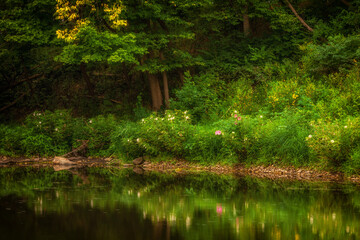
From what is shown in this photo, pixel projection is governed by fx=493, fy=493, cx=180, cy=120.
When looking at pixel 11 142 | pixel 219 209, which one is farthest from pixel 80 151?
pixel 219 209

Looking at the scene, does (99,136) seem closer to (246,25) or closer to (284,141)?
(284,141)

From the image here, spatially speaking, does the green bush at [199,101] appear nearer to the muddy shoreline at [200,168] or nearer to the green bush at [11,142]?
the muddy shoreline at [200,168]

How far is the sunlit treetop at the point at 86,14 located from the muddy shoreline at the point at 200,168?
4.71m

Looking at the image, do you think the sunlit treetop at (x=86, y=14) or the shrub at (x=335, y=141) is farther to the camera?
the sunlit treetop at (x=86, y=14)

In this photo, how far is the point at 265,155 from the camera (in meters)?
14.7

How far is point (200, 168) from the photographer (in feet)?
51.7

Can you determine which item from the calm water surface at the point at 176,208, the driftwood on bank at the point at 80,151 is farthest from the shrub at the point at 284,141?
the driftwood on bank at the point at 80,151

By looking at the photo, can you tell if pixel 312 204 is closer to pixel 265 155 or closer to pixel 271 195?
pixel 271 195

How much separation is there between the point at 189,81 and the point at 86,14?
17.1 feet

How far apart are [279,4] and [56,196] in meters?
16.5

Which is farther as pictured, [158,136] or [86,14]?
[86,14]

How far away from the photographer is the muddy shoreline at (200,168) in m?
13.2

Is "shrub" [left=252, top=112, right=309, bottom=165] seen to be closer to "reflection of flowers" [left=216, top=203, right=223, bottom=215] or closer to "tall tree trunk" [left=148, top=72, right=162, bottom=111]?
"reflection of flowers" [left=216, top=203, right=223, bottom=215]

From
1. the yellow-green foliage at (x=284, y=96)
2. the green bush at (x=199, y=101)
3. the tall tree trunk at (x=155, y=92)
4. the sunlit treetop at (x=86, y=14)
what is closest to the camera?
the yellow-green foliage at (x=284, y=96)
